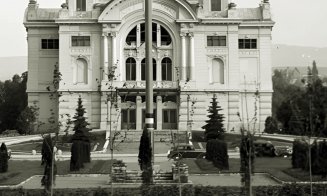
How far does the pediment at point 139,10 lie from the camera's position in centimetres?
7162

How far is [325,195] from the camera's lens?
28.5 m

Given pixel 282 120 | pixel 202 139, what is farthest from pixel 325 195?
pixel 282 120

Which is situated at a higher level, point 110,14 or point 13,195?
point 110,14

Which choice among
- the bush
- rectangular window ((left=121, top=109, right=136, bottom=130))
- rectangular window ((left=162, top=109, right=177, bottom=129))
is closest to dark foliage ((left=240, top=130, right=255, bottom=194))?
the bush

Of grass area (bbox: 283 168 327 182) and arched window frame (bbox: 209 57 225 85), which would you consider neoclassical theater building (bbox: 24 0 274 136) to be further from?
grass area (bbox: 283 168 327 182)

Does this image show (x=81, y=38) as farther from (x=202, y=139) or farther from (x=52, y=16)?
(x=202, y=139)

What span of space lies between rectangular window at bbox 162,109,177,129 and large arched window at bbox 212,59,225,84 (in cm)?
593

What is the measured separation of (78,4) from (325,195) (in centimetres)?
5124

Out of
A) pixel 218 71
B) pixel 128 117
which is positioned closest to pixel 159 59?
pixel 218 71

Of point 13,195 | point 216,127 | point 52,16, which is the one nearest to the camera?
point 13,195

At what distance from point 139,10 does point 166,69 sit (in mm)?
7054

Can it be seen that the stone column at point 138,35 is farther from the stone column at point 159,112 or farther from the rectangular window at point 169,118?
the rectangular window at point 169,118

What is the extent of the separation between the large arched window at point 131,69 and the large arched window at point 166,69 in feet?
10.1

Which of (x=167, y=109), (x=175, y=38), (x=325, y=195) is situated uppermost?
(x=175, y=38)
